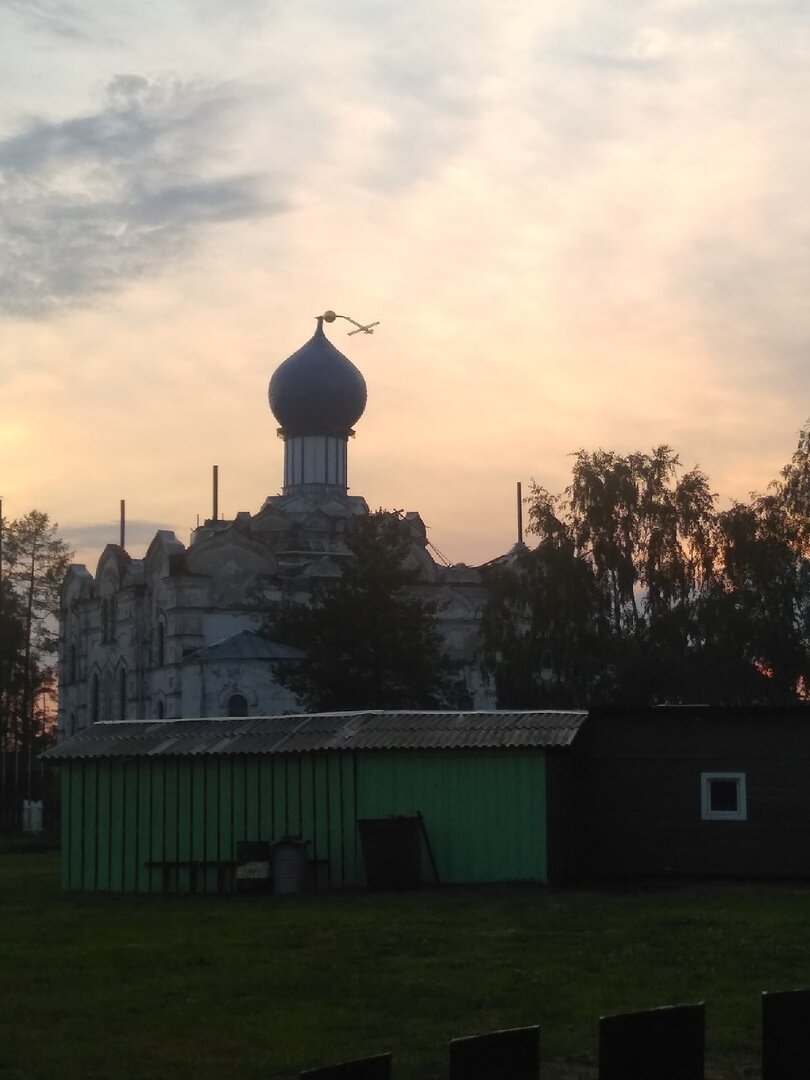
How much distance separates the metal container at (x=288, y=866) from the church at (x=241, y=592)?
98.1 ft

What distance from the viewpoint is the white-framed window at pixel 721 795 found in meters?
28.2

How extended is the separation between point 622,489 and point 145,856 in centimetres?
2714

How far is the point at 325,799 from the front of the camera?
27.2 meters

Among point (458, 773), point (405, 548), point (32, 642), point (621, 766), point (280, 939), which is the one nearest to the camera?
point (280, 939)

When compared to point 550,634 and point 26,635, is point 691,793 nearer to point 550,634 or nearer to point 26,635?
point 550,634

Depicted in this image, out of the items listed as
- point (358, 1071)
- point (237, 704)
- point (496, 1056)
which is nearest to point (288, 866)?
point (496, 1056)

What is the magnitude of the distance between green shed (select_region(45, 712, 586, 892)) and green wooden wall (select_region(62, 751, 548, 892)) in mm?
16

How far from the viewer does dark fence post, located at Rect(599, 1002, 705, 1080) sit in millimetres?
7262

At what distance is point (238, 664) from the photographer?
195 ft

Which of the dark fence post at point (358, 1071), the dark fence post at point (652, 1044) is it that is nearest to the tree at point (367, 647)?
the dark fence post at point (652, 1044)

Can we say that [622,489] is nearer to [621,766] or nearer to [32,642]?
[621,766]

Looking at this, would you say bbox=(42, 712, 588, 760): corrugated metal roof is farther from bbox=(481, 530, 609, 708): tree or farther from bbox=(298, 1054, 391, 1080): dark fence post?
bbox=(481, 530, 609, 708): tree

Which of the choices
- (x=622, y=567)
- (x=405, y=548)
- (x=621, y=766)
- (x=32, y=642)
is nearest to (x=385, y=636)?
(x=405, y=548)

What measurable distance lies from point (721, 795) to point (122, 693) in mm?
41669
